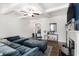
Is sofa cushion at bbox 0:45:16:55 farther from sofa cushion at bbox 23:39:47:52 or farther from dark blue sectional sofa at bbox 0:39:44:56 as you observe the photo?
sofa cushion at bbox 23:39:47:52

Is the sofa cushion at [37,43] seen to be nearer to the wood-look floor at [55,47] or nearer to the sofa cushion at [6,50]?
the wood-look floor at [55,47]

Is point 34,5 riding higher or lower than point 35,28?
higher

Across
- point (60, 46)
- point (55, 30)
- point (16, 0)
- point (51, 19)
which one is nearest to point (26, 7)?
point (16, 0)

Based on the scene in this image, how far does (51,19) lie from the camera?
8.80ft

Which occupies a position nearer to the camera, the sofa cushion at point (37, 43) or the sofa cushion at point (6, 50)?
the sofa cushion at point (6, 50)

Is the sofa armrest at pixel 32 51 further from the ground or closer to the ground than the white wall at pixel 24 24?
closer to the ground

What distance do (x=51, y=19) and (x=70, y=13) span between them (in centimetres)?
40

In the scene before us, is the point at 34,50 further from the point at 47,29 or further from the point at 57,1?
the point at 57,1

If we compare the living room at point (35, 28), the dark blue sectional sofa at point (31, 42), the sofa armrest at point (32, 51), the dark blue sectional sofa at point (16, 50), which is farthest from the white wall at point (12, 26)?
the sofa armrest at point (32, 51)

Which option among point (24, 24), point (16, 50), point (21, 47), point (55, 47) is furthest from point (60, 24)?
point (16, 50)

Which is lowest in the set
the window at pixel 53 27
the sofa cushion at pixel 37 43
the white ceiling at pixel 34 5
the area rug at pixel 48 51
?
the area rug at pixel 48 51

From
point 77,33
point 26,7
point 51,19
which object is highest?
point 26,7

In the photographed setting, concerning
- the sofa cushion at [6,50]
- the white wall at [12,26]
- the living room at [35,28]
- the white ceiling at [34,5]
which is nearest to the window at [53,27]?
the living room at [35,28]

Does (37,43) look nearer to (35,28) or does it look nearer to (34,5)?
(35,28)
